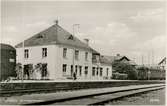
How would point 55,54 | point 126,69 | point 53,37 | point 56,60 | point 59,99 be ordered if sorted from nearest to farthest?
point 59,99 < point 56,60 < point 55,54 < point 53,37 < point 126,69

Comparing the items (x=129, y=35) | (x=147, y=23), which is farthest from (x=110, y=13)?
(x=129, y=35)

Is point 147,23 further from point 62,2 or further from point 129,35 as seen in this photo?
point 62,2

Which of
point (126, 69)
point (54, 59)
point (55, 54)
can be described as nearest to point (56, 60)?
point (54, 59)

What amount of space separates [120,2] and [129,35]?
12.0ft

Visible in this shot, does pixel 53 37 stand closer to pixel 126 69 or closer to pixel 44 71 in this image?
pixel 44 71

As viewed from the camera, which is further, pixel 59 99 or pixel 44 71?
pixel 44 71

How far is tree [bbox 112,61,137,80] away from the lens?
5009 centimetres

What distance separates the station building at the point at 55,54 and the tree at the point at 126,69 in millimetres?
10097

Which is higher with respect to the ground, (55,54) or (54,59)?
(55,54)

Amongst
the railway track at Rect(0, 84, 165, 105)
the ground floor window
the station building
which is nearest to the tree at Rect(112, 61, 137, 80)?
the station building

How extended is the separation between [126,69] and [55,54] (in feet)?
53.8

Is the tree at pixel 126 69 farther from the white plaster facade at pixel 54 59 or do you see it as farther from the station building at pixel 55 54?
the white plaster facade at pixel 54 59

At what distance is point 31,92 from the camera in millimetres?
15648

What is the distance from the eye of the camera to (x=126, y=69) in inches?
1975
